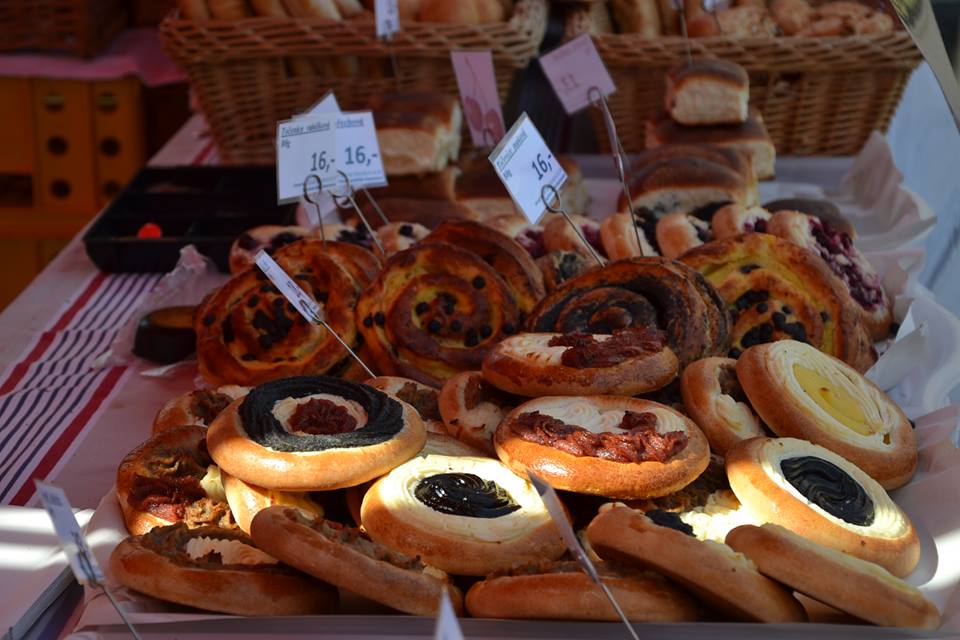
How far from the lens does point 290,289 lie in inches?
91.8

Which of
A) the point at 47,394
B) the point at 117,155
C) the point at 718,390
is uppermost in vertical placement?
the point at 718,390

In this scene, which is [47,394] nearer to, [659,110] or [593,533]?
[593,533]

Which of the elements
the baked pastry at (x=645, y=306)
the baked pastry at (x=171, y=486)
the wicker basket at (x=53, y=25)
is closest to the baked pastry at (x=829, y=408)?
the baked pastry at (x=645, y=306)

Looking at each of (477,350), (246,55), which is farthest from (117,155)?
(477,350)

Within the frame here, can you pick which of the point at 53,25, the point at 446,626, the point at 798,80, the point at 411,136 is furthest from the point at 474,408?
the point at 53,25

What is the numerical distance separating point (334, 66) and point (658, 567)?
2.93 m

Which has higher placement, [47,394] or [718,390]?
[718,390]

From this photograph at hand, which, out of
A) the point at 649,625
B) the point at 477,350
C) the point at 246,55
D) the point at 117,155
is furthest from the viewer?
the point at 117,155

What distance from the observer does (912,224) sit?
3.28 metres

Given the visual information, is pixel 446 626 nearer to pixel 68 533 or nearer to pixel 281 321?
pixel 68 533

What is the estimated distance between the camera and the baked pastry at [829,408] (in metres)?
1.95

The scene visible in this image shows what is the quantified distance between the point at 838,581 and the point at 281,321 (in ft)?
4.67

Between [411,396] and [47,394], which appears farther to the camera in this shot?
[47,394]

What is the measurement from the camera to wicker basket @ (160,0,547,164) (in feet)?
12.6
